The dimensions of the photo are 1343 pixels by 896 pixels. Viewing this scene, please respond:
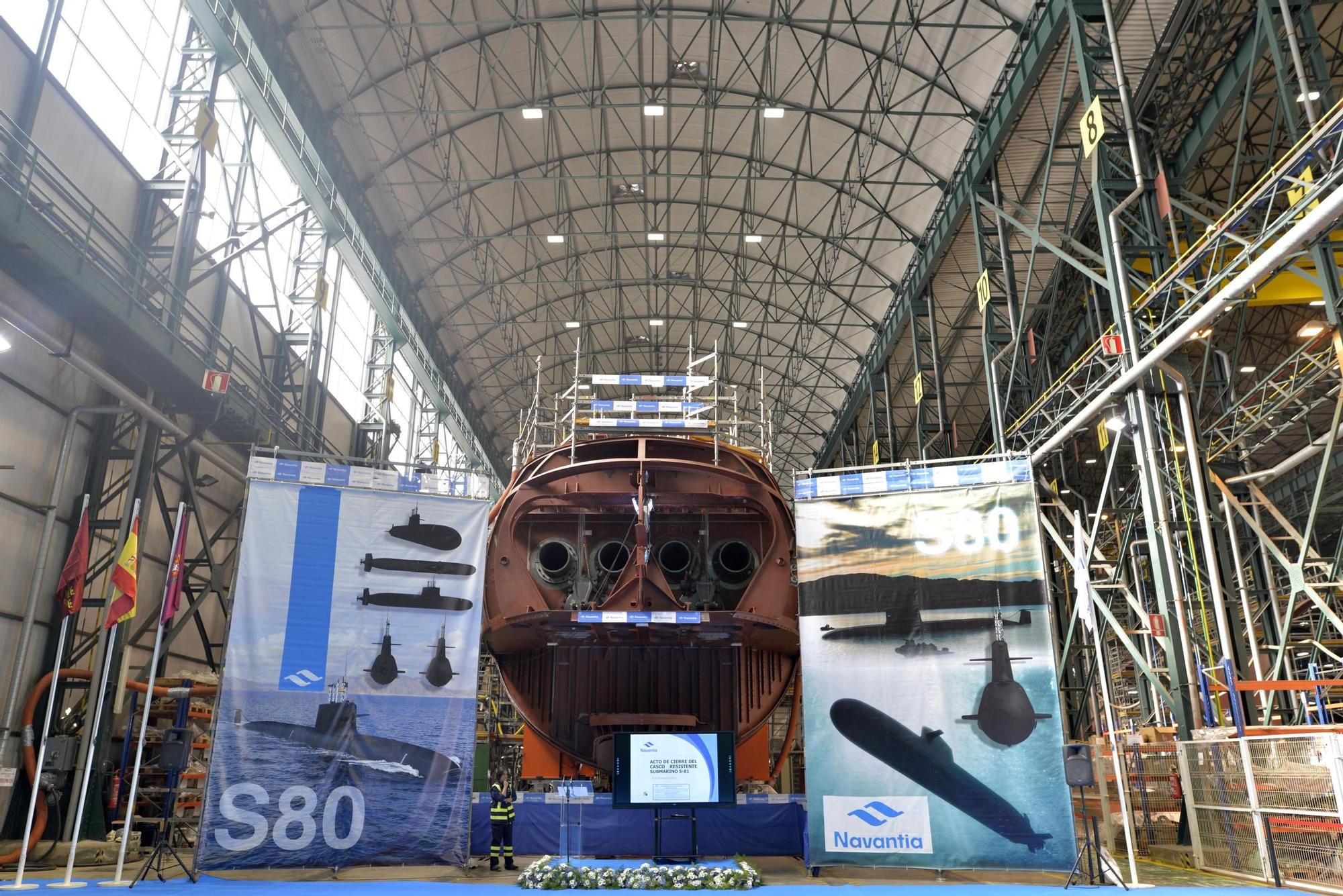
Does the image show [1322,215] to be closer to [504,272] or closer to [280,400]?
[280,400]

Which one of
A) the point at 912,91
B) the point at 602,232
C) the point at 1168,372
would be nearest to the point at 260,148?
the point at 602,232

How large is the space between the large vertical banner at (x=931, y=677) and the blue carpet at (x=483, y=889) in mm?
819

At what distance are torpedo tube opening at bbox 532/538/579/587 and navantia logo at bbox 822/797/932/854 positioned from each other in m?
6.20

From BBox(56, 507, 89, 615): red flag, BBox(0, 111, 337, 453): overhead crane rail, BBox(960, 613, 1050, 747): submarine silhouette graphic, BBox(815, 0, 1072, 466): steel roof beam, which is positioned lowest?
BBox(960, 613, 1050, 747): submarine silhouette graphic

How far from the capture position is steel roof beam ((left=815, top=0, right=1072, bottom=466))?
1878 cm

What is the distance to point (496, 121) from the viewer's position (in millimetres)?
27516

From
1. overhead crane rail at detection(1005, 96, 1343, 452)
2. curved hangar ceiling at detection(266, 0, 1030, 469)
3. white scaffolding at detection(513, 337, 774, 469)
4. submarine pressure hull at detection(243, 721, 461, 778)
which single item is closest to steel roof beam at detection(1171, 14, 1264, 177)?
overhead crane rail at detection(1005, 96, 1343, 452)

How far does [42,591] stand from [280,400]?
7522 mm

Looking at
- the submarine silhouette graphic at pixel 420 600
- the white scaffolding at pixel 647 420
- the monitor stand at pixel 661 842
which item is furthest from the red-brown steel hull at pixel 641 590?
the monitor stand at pixel 661 842

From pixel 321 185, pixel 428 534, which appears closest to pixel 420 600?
pixel 428 534

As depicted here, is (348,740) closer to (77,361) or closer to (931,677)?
(77,361)

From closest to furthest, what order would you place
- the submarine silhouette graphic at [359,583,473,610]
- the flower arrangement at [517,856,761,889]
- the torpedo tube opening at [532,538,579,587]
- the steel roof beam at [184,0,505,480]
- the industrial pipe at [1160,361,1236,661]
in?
the flower arrangement at [517,856,761,889], the industrial pipe at [1160,361,1236,661], the submarine silhouette graphic at [359,583,473,610], the torpedo tube opening at [532,538,579,587], the steel roof beam at [184,0,505,480]

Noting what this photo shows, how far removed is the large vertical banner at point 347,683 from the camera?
11766 millimetres

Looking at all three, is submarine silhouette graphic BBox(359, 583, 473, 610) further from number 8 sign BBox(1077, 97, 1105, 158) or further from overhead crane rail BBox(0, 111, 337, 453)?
number 8 sign BBox(1077, 97, 1105, 158)
